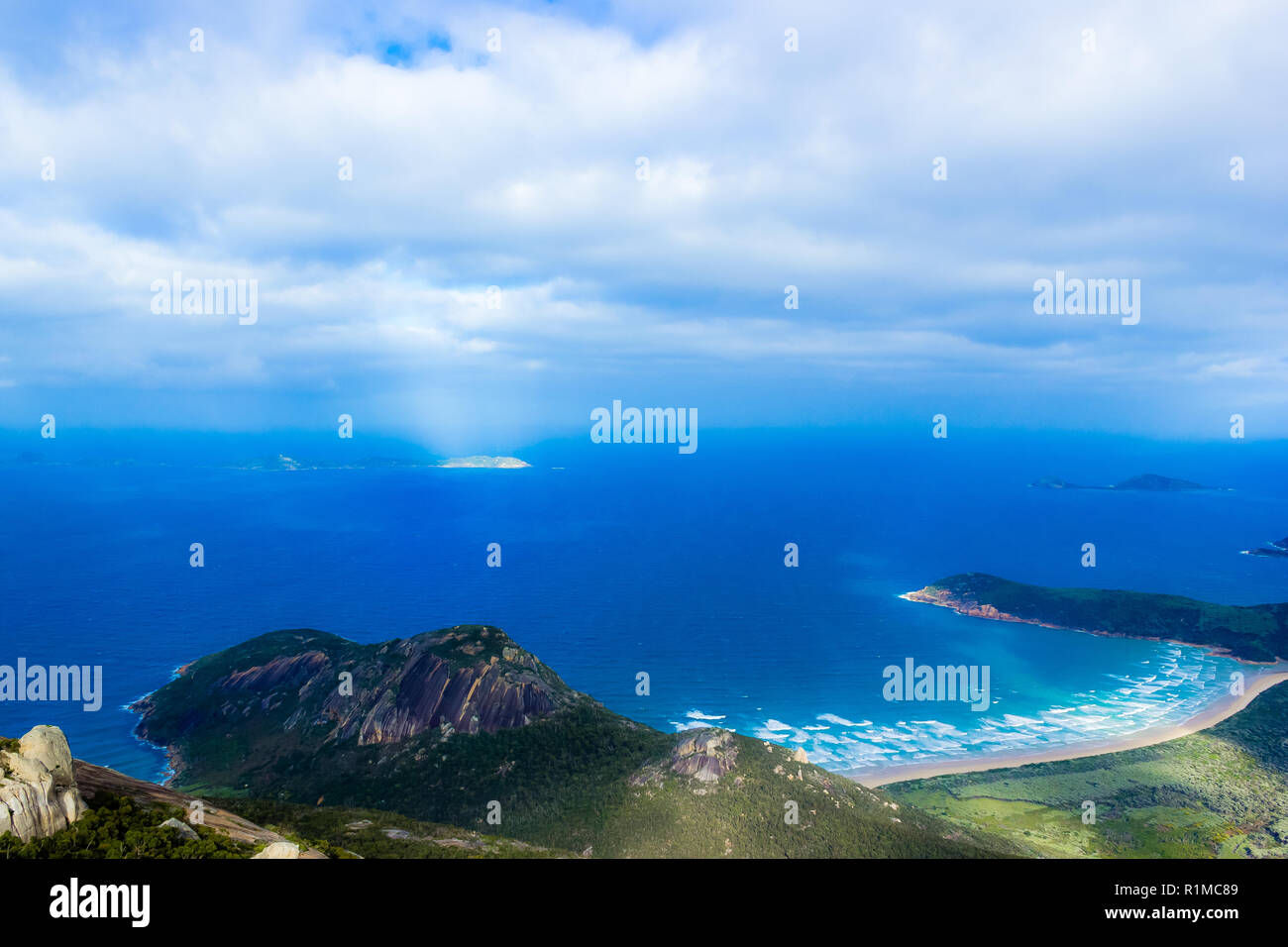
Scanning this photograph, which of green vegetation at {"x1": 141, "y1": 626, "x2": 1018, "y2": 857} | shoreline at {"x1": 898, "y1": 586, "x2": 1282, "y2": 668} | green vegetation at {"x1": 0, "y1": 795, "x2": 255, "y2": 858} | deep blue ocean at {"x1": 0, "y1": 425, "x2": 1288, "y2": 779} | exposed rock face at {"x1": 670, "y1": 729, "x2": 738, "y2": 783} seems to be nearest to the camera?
green vegetation at {"x1": 0, "y1": 795, "x2": 255, "y2": 858}

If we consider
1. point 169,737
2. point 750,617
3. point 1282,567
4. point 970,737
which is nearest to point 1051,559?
point 1282,567

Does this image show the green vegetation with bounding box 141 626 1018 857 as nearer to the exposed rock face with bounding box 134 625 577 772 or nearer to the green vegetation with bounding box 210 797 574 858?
the exposed rock face with bounding box 134 625 577 772

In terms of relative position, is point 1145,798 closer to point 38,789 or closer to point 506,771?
point 506,771

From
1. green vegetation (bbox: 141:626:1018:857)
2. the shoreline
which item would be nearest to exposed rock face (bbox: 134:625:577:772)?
green vegetation (bbox: 141:626:1018:857)

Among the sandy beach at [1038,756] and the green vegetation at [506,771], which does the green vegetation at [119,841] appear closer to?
the green vegetation at [506,771]

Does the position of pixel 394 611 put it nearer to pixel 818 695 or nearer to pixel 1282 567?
pixel 818 695

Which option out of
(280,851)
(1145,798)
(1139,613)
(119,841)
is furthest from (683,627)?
(119,841)
